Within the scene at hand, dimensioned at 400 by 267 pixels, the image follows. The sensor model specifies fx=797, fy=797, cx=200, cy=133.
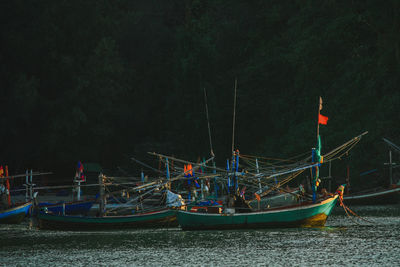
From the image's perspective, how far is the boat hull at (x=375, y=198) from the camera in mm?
55844

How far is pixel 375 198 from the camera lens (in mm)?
56188

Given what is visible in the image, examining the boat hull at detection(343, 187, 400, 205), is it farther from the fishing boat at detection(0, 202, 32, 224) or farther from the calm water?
the fishing boat at detection(0, 202, 32, 224)

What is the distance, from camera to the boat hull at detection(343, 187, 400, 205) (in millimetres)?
55844

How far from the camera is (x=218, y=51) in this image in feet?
257

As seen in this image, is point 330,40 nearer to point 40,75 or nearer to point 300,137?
point 300,137

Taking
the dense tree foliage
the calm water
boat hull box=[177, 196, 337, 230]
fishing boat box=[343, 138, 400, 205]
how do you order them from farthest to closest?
the dense tree foliage, fishing boat box=[343, 138, 400, 205], boat hull box=[177, 196, 337, 230], the calm water

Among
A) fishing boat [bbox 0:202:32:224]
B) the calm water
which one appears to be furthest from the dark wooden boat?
the calm water

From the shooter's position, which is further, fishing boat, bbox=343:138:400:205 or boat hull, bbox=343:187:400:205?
boat hull, bbox=343:187:400:205

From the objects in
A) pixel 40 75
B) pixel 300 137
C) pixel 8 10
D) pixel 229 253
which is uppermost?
pixel 8 10

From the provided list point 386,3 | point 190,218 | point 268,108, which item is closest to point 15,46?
point 268,108

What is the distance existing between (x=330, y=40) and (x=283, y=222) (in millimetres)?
32956

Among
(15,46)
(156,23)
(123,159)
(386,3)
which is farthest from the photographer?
(156,23)

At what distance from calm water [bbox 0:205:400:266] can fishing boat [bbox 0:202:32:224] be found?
4414mm

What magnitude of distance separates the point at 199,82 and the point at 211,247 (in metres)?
43.0
